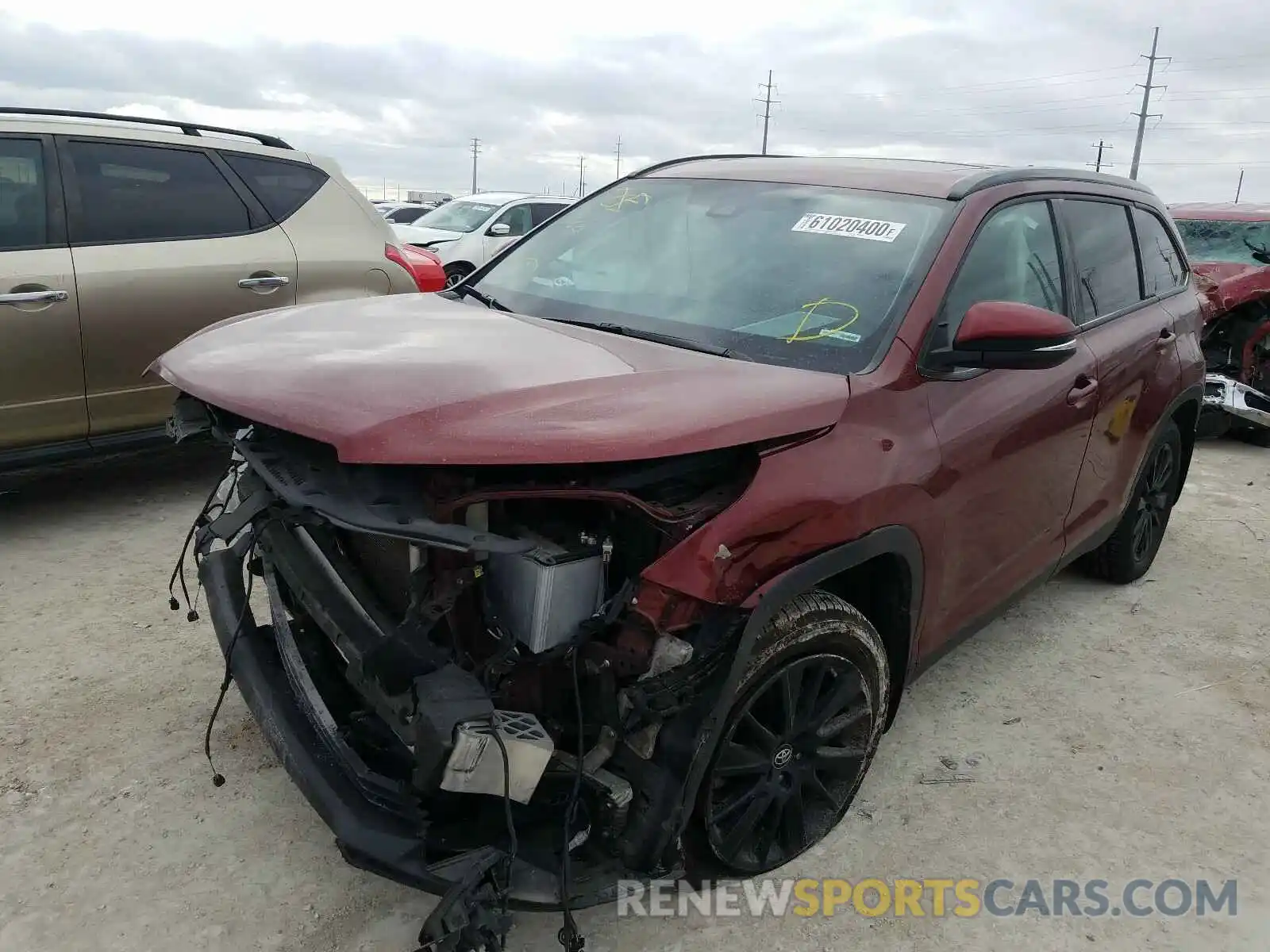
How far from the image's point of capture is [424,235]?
1273 centimetres

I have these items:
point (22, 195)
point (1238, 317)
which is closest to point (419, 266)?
point (22, 195)

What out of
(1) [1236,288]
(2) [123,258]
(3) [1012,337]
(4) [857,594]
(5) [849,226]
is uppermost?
(5) [849,226]

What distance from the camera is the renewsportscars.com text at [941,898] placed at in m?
2.38

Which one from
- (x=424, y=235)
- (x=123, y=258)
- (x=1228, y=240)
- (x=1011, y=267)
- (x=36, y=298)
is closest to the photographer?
(x=1011, y=267)

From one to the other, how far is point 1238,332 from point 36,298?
853 centimetres

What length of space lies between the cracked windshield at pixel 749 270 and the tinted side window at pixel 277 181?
2.23m

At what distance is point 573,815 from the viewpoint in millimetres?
A: 2016

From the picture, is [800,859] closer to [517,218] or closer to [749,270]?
[749,270]

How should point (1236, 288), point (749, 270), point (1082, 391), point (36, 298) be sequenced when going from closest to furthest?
1. point (749, 270)
2. point (1082, 391)
3. point (36, 298)
4. point (1236, 288)

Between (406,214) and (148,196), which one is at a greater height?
(148,196)

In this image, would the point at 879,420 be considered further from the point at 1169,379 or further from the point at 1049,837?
the point at 1169,379

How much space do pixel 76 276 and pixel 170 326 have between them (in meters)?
0.43

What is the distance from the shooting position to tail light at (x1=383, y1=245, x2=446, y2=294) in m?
5.49

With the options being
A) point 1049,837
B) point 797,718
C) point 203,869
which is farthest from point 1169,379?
point 203,869
